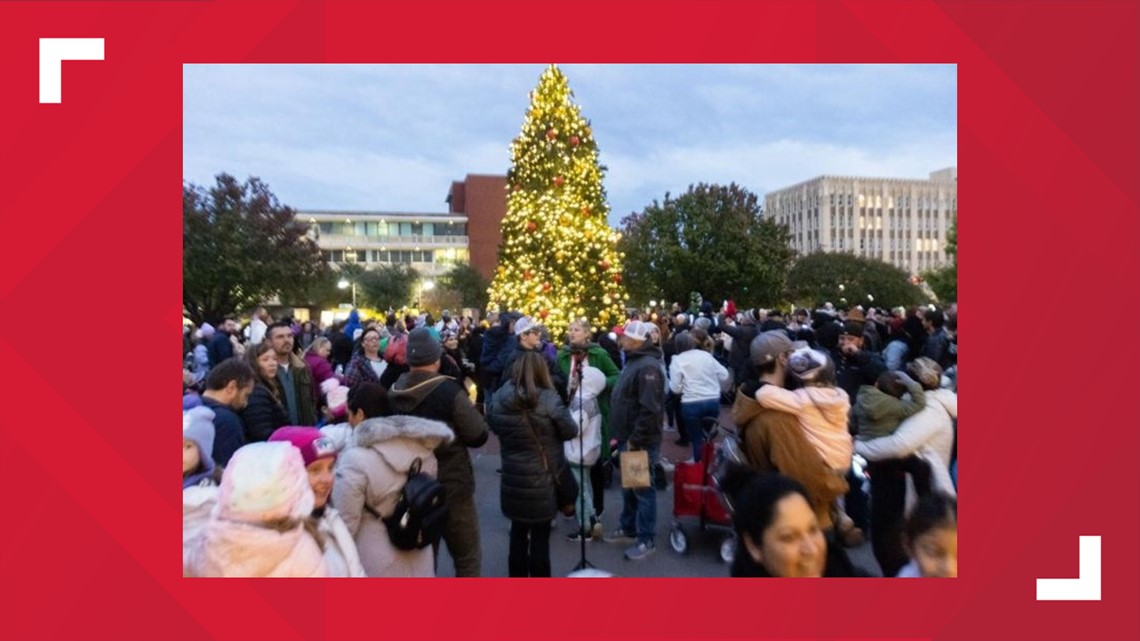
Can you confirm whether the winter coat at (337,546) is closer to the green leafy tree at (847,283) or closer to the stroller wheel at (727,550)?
the stroller wheel at (727,550)

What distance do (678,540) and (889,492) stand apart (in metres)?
2.10

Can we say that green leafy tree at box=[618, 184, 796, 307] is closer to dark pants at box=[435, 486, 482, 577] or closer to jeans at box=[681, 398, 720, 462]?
jeans at box=[681, 398, 720, 462]

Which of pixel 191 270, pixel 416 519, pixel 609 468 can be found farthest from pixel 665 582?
pixel 191 270

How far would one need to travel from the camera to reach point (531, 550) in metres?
4.55

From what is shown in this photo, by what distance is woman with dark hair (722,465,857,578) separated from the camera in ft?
8.15

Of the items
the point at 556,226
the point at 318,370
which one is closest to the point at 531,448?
the point at 318,370

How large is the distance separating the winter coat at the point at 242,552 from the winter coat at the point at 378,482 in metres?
0.59

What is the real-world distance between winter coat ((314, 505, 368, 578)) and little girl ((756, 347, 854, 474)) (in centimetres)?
216

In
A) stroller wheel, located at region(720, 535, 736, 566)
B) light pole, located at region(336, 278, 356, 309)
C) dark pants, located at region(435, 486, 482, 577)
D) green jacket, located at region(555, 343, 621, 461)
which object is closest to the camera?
dark pants, located at region(435, 486, 482, 577)

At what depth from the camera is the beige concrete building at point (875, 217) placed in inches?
4011

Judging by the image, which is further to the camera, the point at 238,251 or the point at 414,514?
the point at 238,251

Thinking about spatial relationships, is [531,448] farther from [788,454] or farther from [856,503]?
[856,503]

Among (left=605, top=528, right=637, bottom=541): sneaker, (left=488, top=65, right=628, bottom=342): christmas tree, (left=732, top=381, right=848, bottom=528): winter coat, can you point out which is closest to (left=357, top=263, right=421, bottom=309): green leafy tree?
(left=488, top=65, right=628, bottom=342): christmas tree
